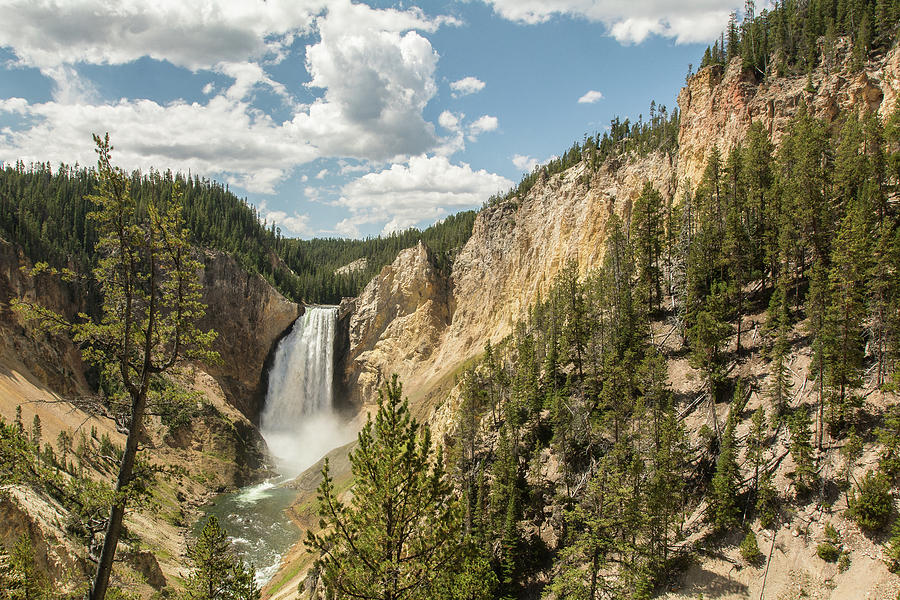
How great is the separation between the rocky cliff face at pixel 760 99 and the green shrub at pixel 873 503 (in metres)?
35.7

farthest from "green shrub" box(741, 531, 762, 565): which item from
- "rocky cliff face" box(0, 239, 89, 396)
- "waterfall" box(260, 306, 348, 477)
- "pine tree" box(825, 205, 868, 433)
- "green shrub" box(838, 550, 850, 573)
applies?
"rocky cliff face" box(0, 239, 89, 396)

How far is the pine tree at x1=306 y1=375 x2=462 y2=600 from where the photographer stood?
10.5 m

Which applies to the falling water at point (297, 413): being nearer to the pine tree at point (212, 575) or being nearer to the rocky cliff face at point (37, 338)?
the rocky cliff face at point (37, 338)

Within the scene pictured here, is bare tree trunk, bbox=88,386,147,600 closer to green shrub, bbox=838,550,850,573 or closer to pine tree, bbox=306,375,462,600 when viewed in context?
pine tree, bbox=306,375,462,600

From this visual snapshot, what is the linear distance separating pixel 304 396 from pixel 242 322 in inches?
690

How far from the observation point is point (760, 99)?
5081 centimetres

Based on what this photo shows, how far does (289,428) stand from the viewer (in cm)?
8150

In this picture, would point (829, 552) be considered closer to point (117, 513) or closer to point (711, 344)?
point (711, 344)

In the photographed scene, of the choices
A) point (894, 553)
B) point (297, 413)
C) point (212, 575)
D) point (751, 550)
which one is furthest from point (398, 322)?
point (894, 553)

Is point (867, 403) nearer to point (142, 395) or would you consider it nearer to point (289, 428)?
point (142, 395)

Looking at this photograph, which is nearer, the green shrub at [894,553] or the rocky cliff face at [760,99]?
the green shrub at [894,553]

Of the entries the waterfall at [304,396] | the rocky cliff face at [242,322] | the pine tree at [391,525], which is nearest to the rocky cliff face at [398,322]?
the waterfall at [304,396]

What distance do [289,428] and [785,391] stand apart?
242 feet

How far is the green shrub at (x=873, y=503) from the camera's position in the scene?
22141 mm
